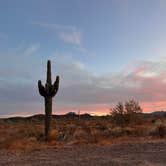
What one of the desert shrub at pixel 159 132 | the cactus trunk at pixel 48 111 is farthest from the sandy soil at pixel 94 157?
the desert shrub at pixel 159 132

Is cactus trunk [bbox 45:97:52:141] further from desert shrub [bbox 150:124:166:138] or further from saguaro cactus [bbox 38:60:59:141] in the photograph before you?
desert shrub [bbox 150:124:166:138]

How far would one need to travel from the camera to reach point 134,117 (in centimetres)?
4600

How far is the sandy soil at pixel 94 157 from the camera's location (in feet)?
56.0

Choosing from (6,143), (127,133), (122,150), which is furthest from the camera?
(127,133)

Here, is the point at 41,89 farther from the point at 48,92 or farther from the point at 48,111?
the point at 48,111

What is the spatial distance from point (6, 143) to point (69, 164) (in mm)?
9733

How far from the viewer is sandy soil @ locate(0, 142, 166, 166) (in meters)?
17.1

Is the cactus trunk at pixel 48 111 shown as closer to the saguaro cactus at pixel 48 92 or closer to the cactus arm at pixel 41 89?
the saguaro cactus at pixel 48 92

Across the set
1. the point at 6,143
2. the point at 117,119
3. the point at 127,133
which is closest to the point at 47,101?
the point at 6,143

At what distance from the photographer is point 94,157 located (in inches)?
746

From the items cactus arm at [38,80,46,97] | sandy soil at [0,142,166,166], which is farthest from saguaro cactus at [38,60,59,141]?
sandy soil at [0,142,166,166]

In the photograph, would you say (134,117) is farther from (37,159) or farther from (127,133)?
(37,159)

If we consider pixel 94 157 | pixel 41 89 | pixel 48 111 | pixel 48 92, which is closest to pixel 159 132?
pixel 48 111

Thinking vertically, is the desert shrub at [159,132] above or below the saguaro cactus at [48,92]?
below
